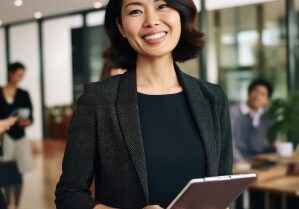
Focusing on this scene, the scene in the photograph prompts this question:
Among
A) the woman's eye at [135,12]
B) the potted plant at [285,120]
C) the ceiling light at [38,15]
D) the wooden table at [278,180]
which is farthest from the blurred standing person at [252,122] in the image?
the woman's eye at [135,12]

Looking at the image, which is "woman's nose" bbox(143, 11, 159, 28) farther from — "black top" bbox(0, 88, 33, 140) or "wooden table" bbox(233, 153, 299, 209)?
"black top" bbox(0, 88, 33, 140)

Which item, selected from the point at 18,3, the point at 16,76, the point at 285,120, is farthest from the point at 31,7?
the point at 285,120

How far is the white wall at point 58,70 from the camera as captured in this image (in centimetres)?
957

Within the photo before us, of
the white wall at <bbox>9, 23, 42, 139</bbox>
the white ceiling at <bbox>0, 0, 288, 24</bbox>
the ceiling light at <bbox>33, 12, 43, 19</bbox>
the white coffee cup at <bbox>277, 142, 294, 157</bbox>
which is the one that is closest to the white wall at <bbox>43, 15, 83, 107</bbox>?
the white wall at <bbox>9, 23, 42, 139</bbox>

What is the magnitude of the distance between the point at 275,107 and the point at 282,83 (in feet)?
6.29

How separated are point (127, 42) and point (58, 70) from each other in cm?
880

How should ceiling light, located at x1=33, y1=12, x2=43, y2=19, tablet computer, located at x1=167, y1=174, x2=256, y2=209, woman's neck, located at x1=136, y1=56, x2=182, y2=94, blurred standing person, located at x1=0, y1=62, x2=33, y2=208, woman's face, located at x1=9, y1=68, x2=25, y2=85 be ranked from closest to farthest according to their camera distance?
tablet computer, located at x1=167, y1=174, x2=256, y2=209 < woman's neck, located at x1=136, y1=56, x2=182, y2=94 < blurred standing person, located at x1=0, y1=62, x2=33, y2=208 < woman's face, located at x1=9, y1=68, x2=25, y2=85 < ceiling light, located at x1=33, y1=12, x2=43, y2=19

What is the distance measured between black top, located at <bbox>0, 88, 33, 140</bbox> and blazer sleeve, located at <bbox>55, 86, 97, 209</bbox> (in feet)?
12.5

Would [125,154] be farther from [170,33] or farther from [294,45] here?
[294,45]

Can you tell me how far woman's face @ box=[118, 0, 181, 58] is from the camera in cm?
125

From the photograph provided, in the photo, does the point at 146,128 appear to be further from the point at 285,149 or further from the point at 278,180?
the point at 285,149

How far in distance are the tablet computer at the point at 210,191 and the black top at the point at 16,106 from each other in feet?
13.0

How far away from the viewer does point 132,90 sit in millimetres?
1288

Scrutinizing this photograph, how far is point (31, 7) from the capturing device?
17.1 feet
